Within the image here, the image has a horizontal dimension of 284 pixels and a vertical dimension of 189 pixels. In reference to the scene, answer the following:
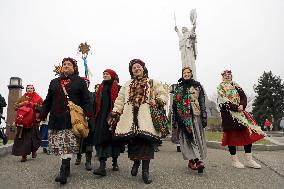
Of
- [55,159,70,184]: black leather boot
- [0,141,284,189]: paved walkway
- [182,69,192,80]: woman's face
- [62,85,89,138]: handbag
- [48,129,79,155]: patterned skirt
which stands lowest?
[0,141,284,189]: paved walkway

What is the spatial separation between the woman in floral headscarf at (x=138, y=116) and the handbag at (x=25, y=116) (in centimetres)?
322

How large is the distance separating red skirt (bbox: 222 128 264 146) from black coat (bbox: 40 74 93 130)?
2.90 meters

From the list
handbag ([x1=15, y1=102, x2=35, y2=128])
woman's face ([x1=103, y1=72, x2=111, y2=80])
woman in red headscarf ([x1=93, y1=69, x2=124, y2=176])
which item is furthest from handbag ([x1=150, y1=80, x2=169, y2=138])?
handbag ([x1=15, y1=102, x2=35, y2=128])

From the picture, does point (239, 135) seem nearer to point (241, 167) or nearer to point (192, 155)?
point (241, 167)

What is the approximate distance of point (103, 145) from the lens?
5.12 m

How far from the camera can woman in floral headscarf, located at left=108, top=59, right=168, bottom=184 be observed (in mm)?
4527

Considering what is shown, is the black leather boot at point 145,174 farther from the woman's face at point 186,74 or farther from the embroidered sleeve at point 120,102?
the woman's face at point 186,74

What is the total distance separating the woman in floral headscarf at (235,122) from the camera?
19.8 feet

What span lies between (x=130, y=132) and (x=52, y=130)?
113cm

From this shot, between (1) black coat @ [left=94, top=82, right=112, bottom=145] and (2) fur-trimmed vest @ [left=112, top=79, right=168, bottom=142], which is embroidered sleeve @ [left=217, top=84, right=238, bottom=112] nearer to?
(2) fur-trimmed vest @ [left=112, top=79, right=168, bottom=142]

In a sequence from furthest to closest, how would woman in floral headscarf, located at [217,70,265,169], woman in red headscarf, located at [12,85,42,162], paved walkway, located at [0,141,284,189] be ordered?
woman in red headscarf, located at [12,85,42,162], woman in floral headscarf, located at [217,70,265,169], paved walkway, located at [0,141,284,189]

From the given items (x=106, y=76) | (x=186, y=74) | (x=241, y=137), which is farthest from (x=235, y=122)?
(x=106, y=76)

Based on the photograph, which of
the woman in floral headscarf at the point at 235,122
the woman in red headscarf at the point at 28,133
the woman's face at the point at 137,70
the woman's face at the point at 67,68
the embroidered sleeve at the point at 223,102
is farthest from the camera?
the woman in red headscarf at the point at 28,133

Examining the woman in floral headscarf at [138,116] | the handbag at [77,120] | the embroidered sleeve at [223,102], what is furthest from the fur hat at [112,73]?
the embroidered sleeve at [223,102]
